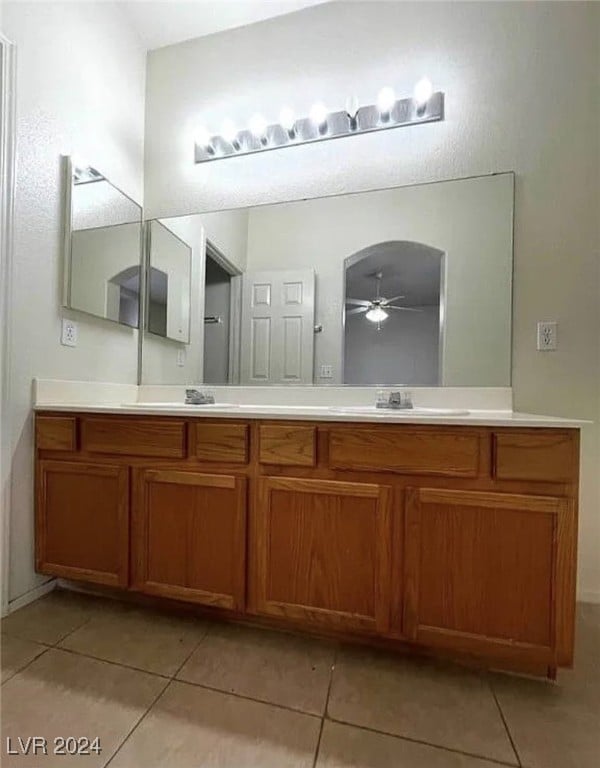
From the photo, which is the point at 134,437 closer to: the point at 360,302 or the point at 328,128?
the point at 360,302

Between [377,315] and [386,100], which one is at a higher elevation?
[386,100]

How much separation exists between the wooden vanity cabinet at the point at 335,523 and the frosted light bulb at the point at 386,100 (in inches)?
61.0

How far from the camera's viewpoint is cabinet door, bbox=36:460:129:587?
1483 millimetres

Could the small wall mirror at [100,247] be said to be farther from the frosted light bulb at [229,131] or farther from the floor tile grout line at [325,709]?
the floor tile grout line at [325,709]

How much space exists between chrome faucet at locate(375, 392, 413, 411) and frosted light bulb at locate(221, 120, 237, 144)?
5.00 ft

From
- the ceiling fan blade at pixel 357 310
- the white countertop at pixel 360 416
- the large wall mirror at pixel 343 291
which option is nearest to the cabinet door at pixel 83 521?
the white countertop at pixel 360 416

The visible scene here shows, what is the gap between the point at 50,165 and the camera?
1664 millimetres

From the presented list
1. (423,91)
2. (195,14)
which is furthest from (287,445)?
(195,14)

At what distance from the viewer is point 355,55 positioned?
6.26 ft

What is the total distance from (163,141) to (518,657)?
2.74 m

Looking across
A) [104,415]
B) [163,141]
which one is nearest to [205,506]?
[104,415]

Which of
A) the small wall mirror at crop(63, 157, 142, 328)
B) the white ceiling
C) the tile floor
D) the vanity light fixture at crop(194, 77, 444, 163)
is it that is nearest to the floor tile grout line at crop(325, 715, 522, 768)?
the tile floor

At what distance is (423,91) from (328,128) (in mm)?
450

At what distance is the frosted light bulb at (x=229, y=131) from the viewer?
80.3 inches
